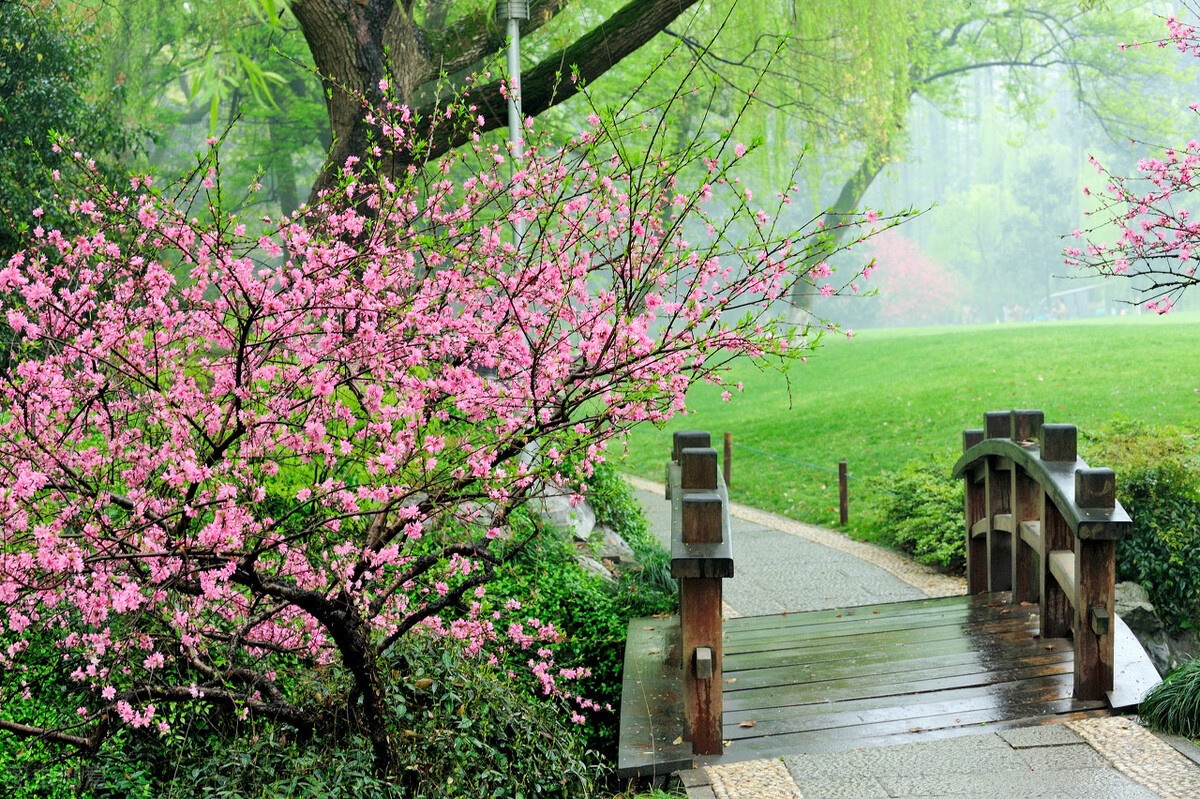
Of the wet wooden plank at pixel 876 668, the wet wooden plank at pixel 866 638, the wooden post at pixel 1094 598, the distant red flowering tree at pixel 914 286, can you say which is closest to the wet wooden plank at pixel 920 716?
the wooden post at pixel 1094 598

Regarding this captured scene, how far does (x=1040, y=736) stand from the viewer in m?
3.80

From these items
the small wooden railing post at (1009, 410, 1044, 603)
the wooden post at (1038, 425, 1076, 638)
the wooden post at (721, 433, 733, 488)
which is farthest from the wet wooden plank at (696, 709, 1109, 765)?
the wooden post at (721, 433, 733, 488)

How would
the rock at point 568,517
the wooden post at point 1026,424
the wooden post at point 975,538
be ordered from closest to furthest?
the wooden post at point 1026,424 → the wooden post at point 975,538 → the rock at point 568,517

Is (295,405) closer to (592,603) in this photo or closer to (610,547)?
(592,603)

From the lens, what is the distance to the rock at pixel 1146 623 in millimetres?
6895

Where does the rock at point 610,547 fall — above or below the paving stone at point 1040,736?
above

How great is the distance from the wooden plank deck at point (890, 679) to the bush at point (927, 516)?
308cm

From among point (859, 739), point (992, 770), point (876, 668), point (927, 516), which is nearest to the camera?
point (992, 770)

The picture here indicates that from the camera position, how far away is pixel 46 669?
4.06 metres

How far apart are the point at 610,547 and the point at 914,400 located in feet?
43.2

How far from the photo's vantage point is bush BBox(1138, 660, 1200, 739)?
12.0 ft

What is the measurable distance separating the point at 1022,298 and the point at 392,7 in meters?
54.8

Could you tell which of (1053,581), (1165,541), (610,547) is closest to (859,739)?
(1053,581)

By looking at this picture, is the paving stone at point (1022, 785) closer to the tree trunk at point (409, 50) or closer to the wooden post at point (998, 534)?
the wooden post at point (998, 534)
